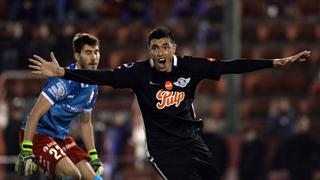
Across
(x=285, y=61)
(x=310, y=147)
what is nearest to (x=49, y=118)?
(x=285, y=61)

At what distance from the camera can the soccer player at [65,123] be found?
9.41 m

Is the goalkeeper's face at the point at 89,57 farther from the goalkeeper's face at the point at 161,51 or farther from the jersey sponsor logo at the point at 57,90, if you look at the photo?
the goalkeeper's face at the point at 161,51

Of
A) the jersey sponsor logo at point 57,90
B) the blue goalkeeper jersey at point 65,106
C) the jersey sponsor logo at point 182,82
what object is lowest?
the blue goalkeeper jersey at point 65,106

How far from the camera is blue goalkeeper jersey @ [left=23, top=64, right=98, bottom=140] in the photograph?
9.52 meters

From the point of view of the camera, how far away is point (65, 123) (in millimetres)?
9797

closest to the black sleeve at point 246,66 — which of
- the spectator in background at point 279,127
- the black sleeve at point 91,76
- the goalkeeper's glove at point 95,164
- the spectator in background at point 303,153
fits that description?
the black sleeve at point 91,76

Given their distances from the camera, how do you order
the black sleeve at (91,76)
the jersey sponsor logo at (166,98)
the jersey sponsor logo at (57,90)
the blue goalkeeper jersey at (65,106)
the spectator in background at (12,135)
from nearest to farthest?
the black sleeve at (91,76)
the jersey sponsor logo at (166,98)
the jersey sponsor logo at (57,90)
the blue goalkeeper jersey at (65,106)
the spectator in background at (12,135)

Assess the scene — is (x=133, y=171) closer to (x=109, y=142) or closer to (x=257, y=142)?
(x=109, y=142)

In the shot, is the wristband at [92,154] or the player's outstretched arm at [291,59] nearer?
the player's outstretched arm at [291,59]

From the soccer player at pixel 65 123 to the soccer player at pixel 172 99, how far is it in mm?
872

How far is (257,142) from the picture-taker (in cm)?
1712

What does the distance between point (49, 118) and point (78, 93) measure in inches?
15.1

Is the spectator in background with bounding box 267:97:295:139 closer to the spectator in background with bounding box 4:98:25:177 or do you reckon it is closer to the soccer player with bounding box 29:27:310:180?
the spectator in background with bounding box 4:98:25:177

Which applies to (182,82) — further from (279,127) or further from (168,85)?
(279,127)
